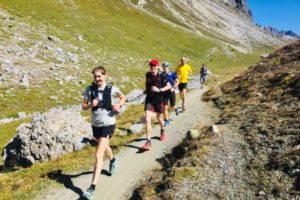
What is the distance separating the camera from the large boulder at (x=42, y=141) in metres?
16.6

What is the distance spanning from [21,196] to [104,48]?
57.7 meters

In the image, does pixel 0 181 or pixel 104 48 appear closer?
pixel 0 181

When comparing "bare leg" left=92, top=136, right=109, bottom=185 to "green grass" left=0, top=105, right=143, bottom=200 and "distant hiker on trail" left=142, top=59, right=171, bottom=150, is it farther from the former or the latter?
"distant hiker on trail" left=142, top=59, right=171, bottom=150

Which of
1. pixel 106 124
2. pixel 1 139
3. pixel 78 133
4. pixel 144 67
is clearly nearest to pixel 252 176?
pixel 106 124

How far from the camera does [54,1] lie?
3381 inches

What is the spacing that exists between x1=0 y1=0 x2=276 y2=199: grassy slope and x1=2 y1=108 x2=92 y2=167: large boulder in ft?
2.50

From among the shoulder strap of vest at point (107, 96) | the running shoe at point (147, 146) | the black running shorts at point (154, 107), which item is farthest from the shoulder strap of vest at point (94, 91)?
the running shoe at point (147, 146)

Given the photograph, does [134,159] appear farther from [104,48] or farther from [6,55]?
[104,48]

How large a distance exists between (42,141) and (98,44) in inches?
2209

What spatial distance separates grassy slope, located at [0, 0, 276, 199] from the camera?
50.1ft

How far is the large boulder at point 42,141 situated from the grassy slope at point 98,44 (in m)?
0.76

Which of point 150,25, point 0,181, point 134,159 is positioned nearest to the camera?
point 0,181

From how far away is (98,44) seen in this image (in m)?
71.2

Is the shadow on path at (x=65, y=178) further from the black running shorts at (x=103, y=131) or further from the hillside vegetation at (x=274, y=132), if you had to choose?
the hillside vegetation at (x=274, y=132)
